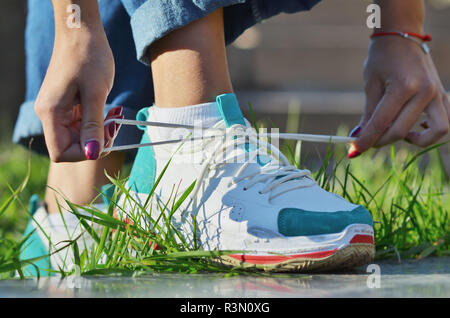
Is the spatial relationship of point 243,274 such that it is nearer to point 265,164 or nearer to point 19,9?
point 265,164

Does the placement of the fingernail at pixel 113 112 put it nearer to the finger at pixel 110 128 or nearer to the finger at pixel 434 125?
the finger at pixel 110 128

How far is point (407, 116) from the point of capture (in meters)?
1.24

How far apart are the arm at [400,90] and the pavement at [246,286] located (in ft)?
1.20

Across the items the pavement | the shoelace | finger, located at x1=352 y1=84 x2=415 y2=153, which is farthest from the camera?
finger, located at x1=352 y1=84 x2=415 y2=153

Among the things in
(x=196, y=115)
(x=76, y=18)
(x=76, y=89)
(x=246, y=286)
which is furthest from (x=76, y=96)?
(x=246, y=286)

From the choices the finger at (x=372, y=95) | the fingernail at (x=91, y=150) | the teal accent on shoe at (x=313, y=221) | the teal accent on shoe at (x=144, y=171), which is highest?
the finger at (x=372, y=95)

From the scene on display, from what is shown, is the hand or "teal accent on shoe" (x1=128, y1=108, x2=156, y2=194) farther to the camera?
the hand

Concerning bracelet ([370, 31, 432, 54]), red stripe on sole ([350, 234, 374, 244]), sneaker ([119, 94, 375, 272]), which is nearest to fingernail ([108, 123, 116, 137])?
sneaker ([119, 94, 375, 272])

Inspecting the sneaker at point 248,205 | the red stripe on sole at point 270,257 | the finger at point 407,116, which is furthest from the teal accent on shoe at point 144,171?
the finger at point 407,116

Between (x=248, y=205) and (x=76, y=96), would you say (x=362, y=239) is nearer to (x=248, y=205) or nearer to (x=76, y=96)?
(x=248, y=205)

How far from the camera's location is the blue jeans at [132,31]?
3.42 feet

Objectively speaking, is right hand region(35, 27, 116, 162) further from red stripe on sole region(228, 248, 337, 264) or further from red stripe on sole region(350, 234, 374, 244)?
red stripe on sole region(350, 234, 374, 244)

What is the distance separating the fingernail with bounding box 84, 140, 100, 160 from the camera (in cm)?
89

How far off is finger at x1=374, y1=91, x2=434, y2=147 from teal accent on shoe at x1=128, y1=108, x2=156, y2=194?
0.49m
